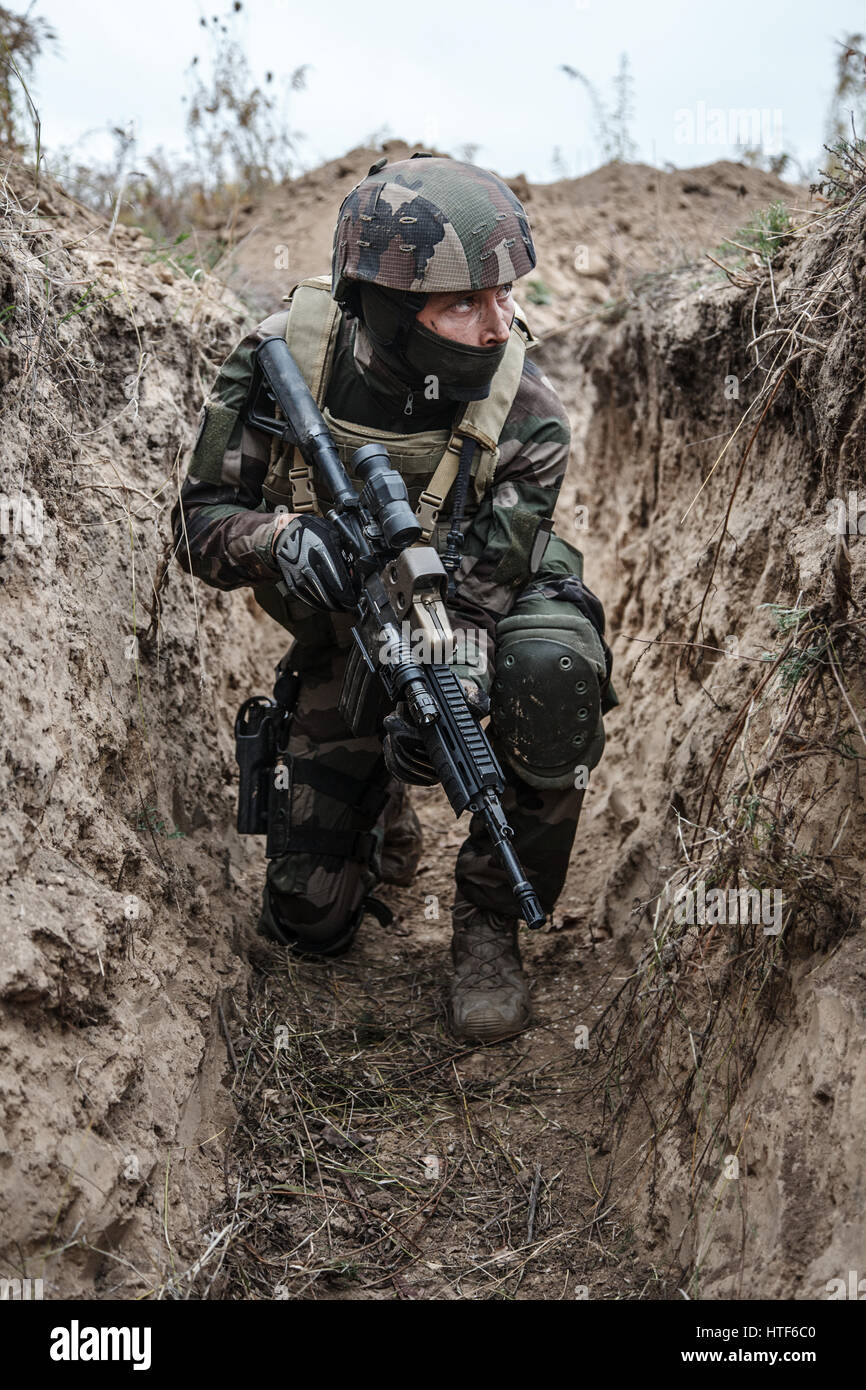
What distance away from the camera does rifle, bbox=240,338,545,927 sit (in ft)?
8.94

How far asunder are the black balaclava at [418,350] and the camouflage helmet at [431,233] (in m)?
0.08

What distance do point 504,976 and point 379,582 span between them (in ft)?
3.78

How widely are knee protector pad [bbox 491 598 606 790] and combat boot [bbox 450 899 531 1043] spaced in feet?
1.52

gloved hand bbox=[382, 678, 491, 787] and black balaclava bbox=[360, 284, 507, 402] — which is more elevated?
black balaclava bbox=[360, 284, 507, 402]

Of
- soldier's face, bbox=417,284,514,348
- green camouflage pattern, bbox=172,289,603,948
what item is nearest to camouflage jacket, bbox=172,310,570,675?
green camouflage pattern, bbox=172,289,603,948

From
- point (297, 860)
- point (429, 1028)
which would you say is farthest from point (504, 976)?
point (297, 860)

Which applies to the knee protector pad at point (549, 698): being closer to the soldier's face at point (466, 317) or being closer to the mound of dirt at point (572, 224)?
the soldier's face at point (466, 317)

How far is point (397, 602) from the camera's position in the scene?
2.91 m

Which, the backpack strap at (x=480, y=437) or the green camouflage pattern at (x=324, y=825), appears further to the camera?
the green camouflage pattern at (x=324, y=825)

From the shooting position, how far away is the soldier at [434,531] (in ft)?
9.66

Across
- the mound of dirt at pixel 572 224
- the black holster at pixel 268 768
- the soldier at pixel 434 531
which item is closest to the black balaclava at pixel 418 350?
the soldier at pixel 434 531

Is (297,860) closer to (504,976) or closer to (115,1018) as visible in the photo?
(504,976)

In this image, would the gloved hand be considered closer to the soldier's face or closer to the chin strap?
the chin strap

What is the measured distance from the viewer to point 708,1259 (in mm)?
2129
